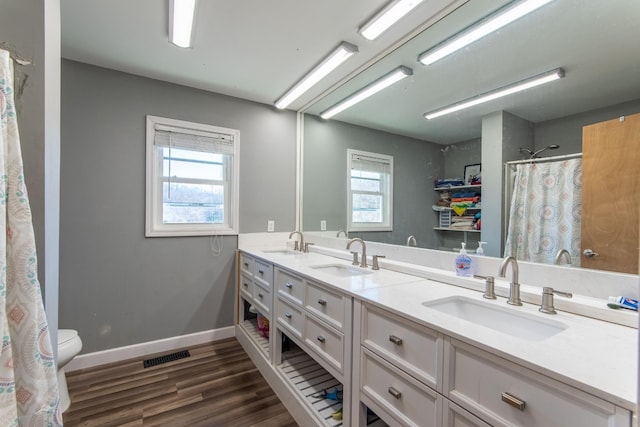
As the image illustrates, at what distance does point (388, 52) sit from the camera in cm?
209

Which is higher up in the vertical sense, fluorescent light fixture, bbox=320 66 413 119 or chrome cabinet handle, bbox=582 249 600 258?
fluorescent light fixture, bbox=320 66 413 119

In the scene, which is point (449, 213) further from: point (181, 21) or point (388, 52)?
point (181, 21)

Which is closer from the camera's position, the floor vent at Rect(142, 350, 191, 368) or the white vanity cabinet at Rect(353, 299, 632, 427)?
the white vanity cabinet at Rect(353, 299, 632, 427)

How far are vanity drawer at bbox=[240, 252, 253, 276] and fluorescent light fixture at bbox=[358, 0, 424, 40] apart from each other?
6.49 ft

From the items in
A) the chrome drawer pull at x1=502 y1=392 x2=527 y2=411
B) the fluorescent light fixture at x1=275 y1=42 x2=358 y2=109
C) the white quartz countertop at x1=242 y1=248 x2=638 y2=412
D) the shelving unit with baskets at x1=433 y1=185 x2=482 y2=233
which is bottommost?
the chrome drawer pull at x1=502 y1=392 x2=527 y2=411

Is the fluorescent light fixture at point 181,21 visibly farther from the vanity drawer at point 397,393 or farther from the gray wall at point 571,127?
the vanity drawer at point 397,393

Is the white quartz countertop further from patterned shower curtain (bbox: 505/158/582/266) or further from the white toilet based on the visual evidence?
the white toilet

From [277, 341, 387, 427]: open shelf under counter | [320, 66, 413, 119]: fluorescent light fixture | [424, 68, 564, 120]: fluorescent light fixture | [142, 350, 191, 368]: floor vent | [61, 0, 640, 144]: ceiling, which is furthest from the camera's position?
[142, 350, 191, 368]: floor vent

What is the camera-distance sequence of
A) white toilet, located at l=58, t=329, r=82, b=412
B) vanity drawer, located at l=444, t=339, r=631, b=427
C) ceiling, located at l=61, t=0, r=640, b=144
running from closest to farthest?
vanity drawer, located at l=444, t=339, r=631, b=427, ceiling, located at l=61, t=0, r=640, b=144, white toilet, located at l=58, t=329, r=82, b=412

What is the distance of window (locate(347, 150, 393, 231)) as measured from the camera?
233cm

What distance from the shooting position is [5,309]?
795 mm

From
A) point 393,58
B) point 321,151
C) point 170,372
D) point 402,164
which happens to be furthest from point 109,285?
point 393,58

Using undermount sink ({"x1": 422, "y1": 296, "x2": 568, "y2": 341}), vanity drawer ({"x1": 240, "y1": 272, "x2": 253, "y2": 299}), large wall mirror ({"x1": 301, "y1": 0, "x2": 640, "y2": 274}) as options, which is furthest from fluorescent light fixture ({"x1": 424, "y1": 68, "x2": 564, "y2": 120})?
vanity drawer ({"x1": 240, "y1": 272, "x2": 253, "y2": 299})

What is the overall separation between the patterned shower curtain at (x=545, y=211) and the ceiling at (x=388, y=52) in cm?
26
